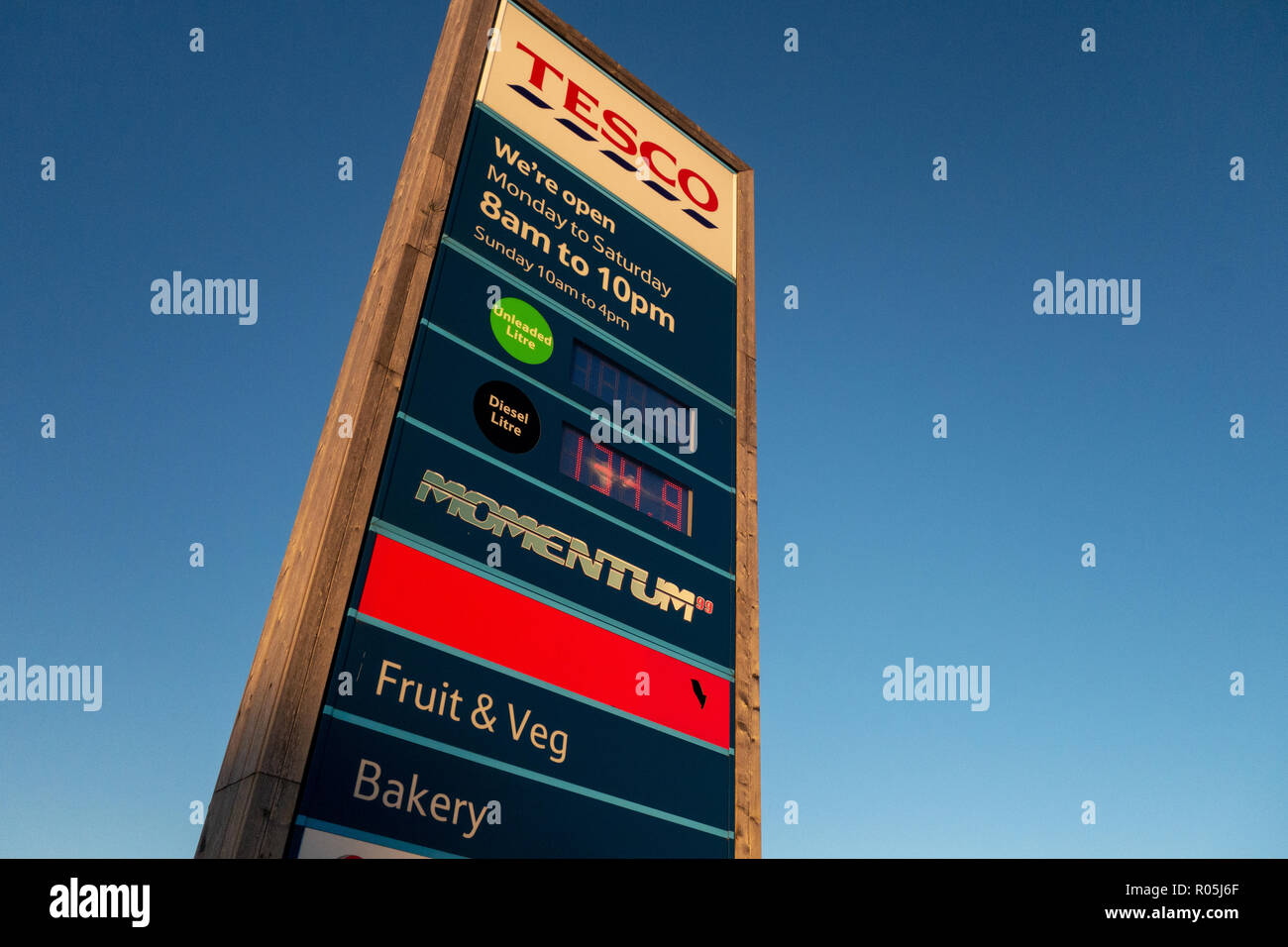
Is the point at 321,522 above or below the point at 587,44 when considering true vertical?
below

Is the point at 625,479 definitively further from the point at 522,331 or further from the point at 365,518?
the point at 365,518

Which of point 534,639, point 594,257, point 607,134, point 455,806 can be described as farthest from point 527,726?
point 607,134

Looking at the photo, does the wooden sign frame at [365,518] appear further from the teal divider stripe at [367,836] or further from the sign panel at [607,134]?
the sign panel at [607,134]

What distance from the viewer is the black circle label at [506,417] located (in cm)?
725

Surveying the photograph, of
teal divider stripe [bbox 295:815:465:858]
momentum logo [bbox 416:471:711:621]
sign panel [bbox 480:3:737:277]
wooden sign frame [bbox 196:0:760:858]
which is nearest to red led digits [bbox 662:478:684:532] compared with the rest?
momentum logo [bbox 416:471:711:621]

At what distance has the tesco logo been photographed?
9.54 meters

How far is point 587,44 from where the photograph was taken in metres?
10.3

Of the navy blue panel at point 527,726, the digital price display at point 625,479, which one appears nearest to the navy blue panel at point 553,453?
the digital price display at point 625,479

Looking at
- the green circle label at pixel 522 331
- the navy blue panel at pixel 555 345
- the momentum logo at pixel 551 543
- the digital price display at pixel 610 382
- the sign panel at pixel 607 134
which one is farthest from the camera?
the sign panel at pixel 607 134

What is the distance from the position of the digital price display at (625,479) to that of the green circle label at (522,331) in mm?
645

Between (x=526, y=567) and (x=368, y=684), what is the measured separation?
1516 millimetres
